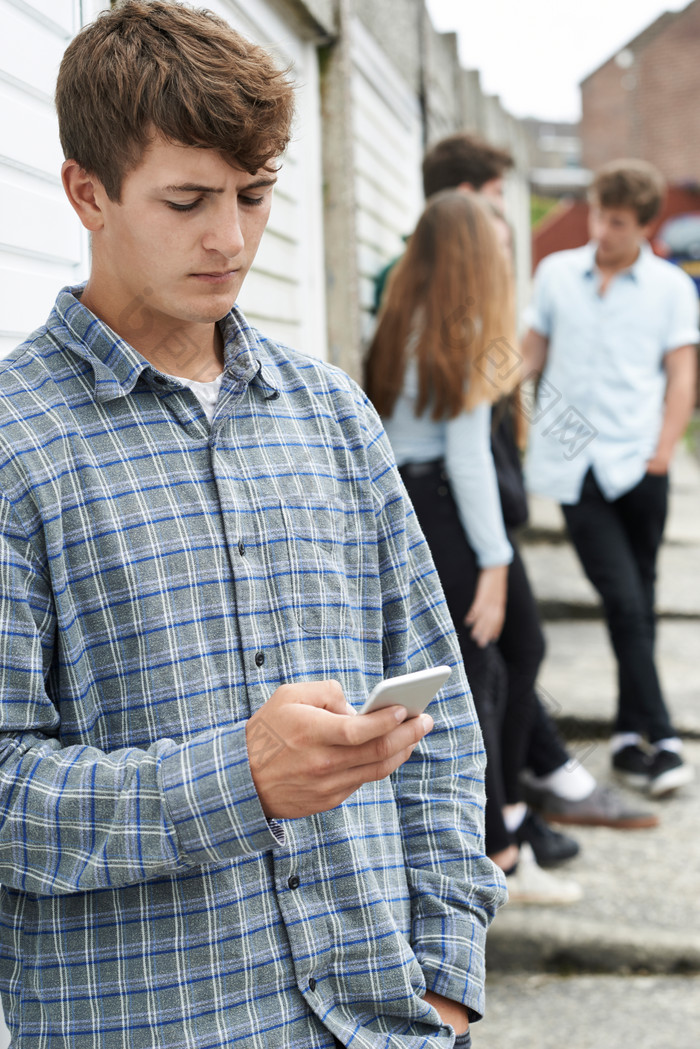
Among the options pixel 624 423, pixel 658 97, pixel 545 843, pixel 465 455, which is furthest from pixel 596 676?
pixel 658 97

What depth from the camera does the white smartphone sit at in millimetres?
1014

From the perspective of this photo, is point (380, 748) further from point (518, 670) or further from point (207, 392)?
point (518, 670)

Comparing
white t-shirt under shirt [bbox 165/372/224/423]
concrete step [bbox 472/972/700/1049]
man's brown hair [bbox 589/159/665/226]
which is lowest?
concrete step [bbox 472/972/700/1049]

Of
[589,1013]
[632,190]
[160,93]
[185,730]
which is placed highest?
[632,190]

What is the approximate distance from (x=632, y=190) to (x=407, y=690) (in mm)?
3885

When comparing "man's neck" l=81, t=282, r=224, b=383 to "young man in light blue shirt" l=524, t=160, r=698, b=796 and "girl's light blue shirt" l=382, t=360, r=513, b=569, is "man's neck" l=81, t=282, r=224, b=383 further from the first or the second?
"young man in light blue shirt" l=524, t=160, r=698, b=796

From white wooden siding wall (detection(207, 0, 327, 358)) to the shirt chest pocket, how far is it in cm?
181

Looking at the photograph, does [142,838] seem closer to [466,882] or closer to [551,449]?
[466,882]

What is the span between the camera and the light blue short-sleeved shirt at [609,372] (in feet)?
14.6

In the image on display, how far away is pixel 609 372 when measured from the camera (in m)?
4.51

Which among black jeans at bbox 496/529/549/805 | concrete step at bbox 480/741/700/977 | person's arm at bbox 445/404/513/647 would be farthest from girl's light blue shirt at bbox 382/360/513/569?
concrete step at bbox 480/741/700/977

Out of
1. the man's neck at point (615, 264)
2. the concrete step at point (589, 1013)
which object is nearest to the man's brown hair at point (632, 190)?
the man's neck at point (615, 264)

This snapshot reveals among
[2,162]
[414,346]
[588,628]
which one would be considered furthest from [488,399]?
[588,628]

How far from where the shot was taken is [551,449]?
4.49 m
